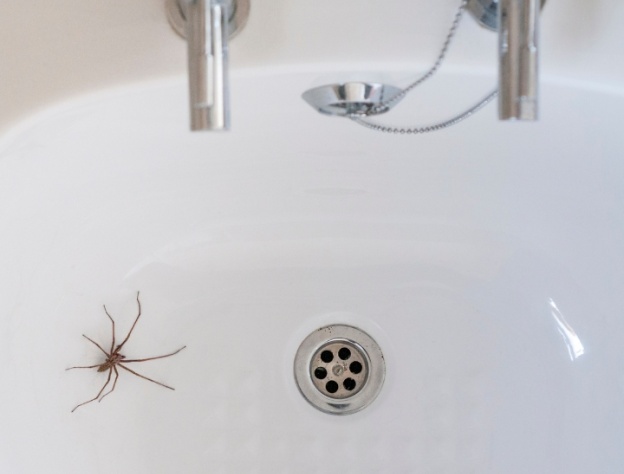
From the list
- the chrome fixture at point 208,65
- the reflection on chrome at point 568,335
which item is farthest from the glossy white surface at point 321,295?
the chrome fixture at point 208,65

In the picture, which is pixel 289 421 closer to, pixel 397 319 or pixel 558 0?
pixel 397 319

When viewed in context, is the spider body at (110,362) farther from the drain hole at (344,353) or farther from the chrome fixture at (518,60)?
the chrome fixture at (518,60)

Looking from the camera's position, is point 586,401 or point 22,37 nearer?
point 22,37

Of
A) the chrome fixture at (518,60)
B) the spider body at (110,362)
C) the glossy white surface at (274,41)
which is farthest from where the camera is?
the spider body at (110,362)

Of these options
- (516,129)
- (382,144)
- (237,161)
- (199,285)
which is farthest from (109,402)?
(516,129)

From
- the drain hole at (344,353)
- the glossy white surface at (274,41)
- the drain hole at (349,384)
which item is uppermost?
the glossy white surface at (274,41)

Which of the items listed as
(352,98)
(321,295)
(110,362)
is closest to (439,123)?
(352,98)
